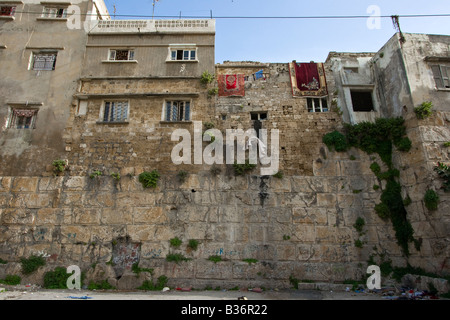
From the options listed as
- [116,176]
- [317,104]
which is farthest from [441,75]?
[116,176]

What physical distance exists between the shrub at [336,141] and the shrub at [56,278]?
11.3m

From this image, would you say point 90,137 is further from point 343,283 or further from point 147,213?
point 343,283

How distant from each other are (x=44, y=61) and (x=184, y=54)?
6.46m

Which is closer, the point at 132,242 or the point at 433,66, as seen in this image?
the point at 132,242

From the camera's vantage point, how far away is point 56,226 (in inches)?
437

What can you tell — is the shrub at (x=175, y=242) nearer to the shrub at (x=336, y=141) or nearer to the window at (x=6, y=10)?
the shrub at (x=336, y=141)

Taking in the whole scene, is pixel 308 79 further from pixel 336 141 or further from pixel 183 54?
pixel 183 54

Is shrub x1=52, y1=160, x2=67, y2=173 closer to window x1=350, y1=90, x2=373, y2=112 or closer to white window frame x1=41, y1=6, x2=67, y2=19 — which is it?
white window frame x1=41, y1=6, x2=67, y2=19

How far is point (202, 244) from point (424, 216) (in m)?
8.14

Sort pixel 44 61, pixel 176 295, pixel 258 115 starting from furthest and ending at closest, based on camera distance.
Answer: pixel 44 61, pixel 258 115, pixel 176 295

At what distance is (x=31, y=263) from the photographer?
10.5m

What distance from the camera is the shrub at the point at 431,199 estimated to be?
10.1 m

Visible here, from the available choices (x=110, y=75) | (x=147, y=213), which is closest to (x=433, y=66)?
(x=147, y=213)

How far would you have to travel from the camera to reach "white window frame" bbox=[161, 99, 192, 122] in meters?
12.6
